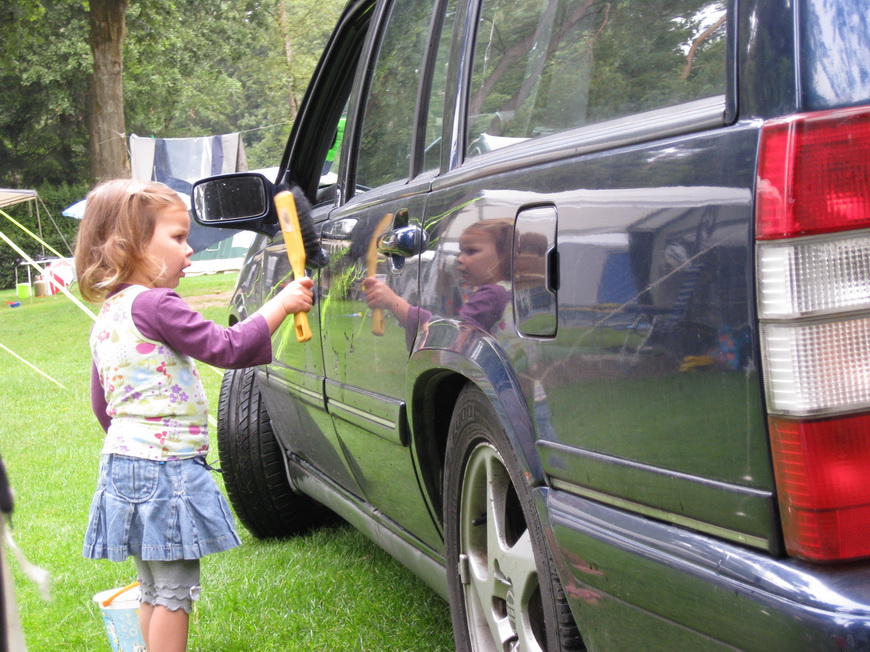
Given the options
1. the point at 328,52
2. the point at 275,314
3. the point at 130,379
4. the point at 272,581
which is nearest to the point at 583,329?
the point at 275,314

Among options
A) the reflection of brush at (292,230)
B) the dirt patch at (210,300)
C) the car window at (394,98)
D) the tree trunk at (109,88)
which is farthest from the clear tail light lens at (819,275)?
the tree trunk at (109,88)

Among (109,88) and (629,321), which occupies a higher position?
(109,88)

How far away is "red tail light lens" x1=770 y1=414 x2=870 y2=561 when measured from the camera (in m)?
1.21

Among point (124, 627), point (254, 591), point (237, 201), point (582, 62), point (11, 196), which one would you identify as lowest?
point (254, 591)

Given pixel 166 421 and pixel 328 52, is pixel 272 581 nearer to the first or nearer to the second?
pixel 166 421

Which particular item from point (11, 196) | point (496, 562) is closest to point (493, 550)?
point (496, 562)

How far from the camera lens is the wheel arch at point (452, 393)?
179 cm

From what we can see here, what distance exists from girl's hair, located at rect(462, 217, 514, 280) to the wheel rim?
375 millimetres

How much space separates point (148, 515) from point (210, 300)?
1893 centimetres

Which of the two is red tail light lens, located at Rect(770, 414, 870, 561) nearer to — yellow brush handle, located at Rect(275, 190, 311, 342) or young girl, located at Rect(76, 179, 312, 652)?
young girl, located at Rect(76, 179, 312, 652)

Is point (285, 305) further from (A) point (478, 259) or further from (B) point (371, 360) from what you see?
(A) point (478, 259)

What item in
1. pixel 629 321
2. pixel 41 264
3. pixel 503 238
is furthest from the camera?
pixel 41 264

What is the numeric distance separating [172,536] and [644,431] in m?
1.64

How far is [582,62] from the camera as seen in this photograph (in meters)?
1.88
